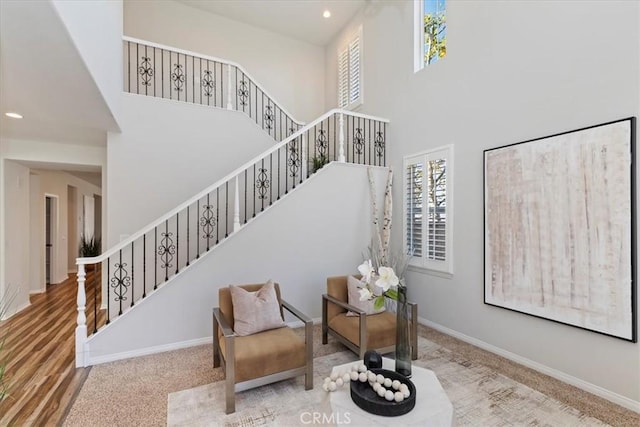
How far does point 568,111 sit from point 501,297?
2.05 m

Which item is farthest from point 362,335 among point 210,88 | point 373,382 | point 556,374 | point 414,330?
point 210,88

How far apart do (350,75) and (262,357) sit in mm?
6064

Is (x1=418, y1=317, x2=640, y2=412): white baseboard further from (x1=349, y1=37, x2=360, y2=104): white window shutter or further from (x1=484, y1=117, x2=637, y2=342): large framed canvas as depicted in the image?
(x1=349, y1=37, x2=360, y2=104): white window shutter

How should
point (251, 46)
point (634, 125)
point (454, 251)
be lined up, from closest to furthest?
point (634, 125) → point (454, 251) → point (251, 46)

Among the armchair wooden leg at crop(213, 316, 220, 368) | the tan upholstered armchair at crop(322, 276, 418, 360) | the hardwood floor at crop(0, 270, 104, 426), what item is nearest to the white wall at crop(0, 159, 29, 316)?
the hardwood floor at crop(0, 270, 104, 426)

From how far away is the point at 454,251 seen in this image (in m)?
4.07

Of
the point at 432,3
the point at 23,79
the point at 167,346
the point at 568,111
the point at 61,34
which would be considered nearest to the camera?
the point at 61,34

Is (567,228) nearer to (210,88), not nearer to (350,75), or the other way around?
(350,75)

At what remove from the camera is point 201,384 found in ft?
9.41

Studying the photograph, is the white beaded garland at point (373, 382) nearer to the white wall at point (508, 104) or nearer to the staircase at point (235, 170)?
the white wall at point (508, 104)

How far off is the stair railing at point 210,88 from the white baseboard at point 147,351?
12.3 feet

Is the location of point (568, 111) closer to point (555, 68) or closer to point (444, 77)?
point (555, 68)

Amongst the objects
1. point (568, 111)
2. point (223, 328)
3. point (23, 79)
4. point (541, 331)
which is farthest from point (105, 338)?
point (568, 111)

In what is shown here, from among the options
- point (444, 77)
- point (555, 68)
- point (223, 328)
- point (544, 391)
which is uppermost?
point (444, 77)
